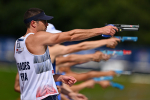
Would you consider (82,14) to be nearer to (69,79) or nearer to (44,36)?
(69,79)

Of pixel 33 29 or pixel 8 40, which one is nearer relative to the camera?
pixel 33 29

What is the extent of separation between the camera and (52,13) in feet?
93.6

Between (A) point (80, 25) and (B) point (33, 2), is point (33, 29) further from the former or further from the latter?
(B) point (33, 2)

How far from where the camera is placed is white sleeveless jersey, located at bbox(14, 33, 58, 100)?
14.3 ft

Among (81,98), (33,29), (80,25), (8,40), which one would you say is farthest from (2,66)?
(33,29)

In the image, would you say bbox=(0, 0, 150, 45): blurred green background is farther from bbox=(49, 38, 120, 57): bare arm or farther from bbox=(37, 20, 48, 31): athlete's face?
bbox=(37, 20, 48, 31): athlete's face

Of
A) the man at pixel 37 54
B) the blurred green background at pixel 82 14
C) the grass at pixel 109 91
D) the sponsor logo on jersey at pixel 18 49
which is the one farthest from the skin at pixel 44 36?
the blurred green background at pixel 82 14

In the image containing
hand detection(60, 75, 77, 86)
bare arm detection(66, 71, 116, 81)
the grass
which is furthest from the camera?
the grass

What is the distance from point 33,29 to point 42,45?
0.31 m

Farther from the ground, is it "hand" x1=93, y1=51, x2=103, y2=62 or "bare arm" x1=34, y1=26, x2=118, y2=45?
"bare arm" x1=34, y1=26, x2=118, y2=45

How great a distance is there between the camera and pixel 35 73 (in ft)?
14.4

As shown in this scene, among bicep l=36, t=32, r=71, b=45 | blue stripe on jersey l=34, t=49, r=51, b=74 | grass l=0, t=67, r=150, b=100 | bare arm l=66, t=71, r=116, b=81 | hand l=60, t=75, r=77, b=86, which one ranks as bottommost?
grass l=0, t=67, r=150, b=100

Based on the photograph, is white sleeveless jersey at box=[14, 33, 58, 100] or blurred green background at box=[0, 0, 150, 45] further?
blurred green background at box=[0, 0, 150, 45]

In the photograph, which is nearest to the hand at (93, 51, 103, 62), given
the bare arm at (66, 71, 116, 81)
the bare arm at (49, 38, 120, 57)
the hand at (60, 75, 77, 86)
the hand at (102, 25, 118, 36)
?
the bare arm at (49, 38, 120, 57)
